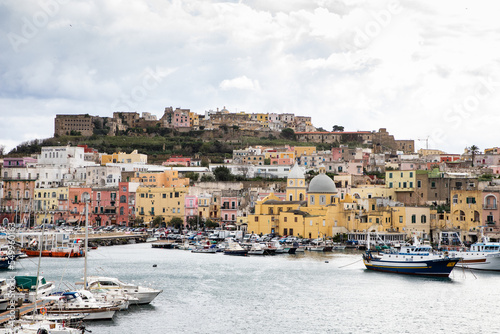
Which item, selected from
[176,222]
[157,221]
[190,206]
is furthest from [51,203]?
[190,206]

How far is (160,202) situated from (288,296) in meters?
42.3

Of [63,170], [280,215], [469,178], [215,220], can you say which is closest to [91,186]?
[63,170]

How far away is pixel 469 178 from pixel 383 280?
30280 mm

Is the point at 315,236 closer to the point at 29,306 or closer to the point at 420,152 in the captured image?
the point at 29,306

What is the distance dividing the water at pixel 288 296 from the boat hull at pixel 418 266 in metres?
0.75

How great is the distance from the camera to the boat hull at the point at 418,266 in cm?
4522

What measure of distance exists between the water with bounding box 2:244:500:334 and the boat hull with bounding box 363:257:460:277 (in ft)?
2.47

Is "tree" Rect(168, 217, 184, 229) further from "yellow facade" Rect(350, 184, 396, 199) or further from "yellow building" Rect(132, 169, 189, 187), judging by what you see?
"yellow facade" Rect(350, 184, 396, 199)

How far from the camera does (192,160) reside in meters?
99.6

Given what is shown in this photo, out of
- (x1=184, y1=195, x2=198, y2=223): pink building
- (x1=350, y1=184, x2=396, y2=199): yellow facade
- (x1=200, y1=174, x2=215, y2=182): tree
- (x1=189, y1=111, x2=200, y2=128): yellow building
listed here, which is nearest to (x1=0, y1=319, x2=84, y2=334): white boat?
(x1=350, y1=184, x2=396, y2=199): yellow facade

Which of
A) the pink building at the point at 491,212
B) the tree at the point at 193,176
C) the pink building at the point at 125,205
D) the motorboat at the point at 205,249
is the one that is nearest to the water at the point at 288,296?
the motorboat at the point at 205,249

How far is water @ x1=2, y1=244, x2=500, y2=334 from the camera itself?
30250 mm

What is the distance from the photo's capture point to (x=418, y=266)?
4603cm

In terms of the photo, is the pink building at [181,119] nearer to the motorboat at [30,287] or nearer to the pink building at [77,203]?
the pink building at [77,203]
